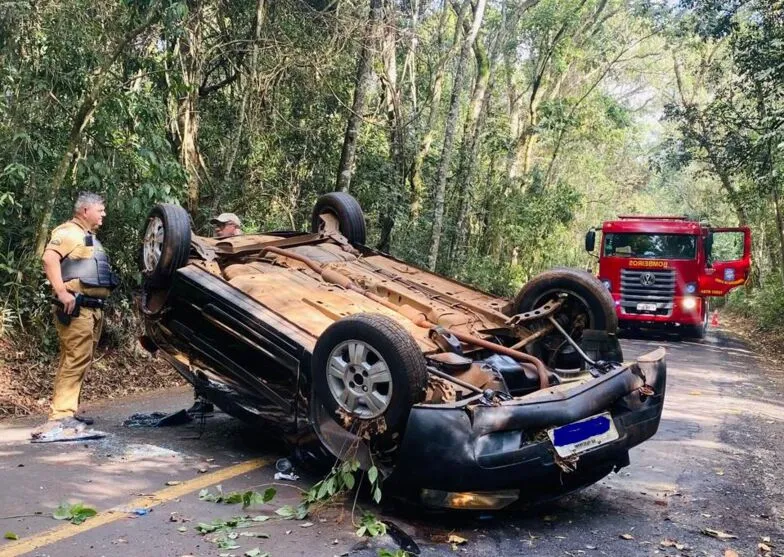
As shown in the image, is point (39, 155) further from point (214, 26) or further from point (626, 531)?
point (626, 531)

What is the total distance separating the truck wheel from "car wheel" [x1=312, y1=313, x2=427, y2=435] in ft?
5.26

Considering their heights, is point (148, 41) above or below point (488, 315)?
above

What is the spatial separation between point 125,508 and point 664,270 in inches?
522

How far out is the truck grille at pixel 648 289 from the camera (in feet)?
49.2

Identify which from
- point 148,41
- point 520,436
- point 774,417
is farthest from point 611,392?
point 148,41

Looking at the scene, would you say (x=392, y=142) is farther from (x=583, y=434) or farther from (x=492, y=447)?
(x=492, y=447)

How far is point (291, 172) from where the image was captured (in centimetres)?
1236

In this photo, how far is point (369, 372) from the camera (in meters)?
3.84

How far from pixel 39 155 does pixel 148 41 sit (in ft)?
6.87

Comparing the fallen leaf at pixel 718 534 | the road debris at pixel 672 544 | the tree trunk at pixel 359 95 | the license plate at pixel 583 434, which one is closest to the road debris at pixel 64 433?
the license plate at pixel 583 434

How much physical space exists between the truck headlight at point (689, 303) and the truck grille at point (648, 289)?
0.88 ft

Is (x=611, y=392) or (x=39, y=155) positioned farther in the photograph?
(x=39, y=155)

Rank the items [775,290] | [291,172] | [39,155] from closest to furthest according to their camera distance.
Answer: [39,155] → [291,172] → [775,290]

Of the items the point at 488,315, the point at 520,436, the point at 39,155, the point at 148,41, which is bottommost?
the point at 520,436
